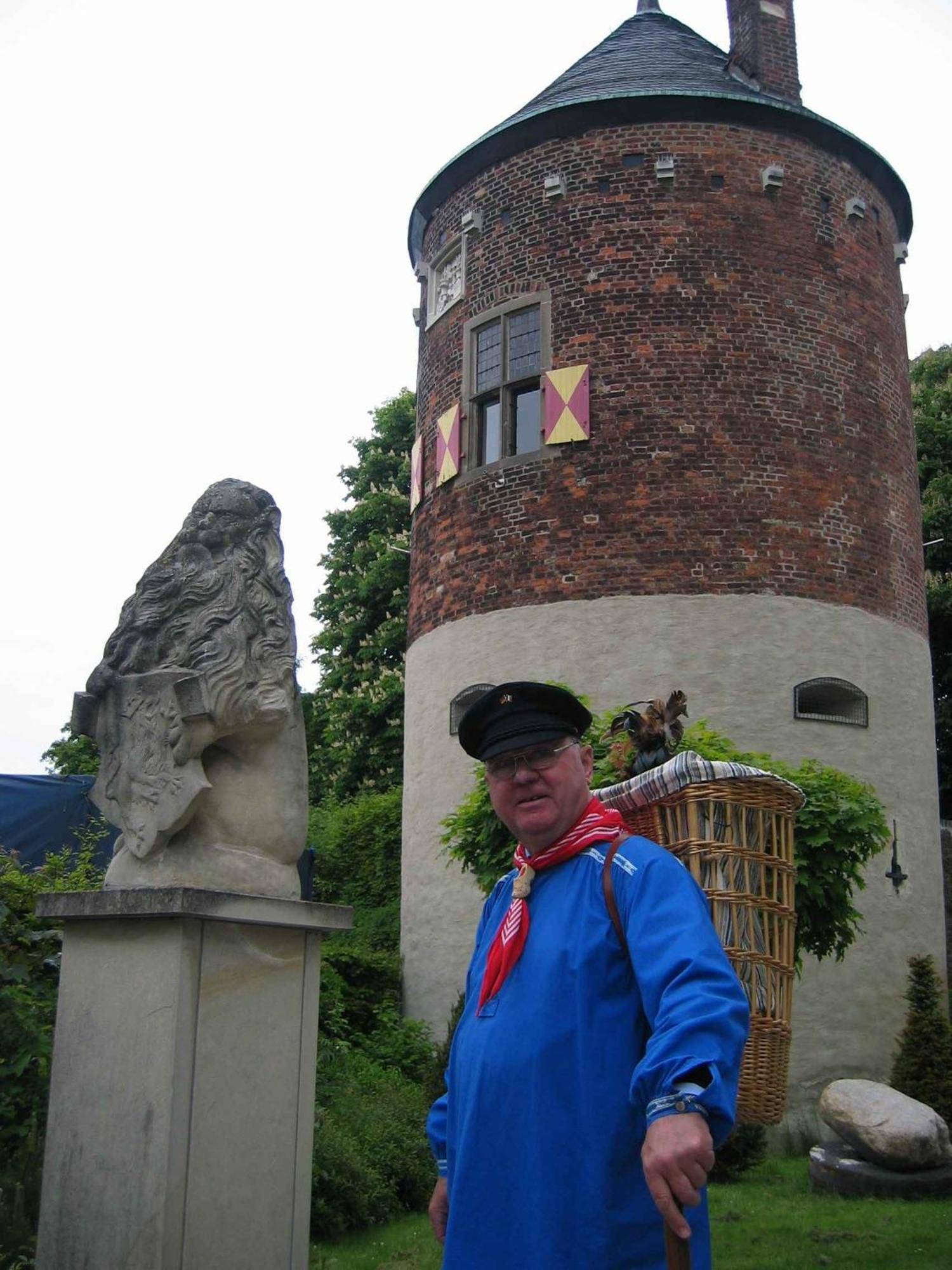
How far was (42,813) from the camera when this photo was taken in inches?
630

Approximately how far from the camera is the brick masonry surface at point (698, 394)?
1362cm

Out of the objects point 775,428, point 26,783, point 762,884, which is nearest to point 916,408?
point 775,428

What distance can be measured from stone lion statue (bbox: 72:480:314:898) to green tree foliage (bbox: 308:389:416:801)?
1601cm

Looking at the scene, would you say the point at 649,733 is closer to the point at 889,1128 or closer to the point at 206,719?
the point at 206,719

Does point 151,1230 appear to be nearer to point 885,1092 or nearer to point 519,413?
point 885,1092

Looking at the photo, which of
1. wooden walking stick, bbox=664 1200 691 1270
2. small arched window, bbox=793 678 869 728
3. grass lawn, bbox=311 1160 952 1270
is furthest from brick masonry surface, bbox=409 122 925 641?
wooden walking stick, bbox=664 1200 691 1270

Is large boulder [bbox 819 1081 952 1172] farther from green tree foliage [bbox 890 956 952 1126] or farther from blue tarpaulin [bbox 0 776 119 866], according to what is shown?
blue tarpaulin [bbox 0 776 119 866]

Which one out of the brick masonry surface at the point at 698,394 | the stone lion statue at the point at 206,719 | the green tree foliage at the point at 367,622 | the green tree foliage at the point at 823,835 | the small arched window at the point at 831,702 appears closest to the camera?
the stone lion statue at the point at 206,719

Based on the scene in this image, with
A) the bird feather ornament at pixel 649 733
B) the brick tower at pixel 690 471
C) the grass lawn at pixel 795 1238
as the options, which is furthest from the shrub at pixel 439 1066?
the bird feather ornament at pixel 649 733

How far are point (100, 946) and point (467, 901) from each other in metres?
9.68

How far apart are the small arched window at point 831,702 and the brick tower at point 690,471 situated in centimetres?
5

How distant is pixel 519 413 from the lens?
14.9 m

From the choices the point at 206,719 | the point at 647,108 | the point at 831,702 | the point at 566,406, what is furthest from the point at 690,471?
the point at 206,719

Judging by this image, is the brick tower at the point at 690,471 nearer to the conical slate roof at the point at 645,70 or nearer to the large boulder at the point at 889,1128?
the conical slate roof at the point at 645,70
